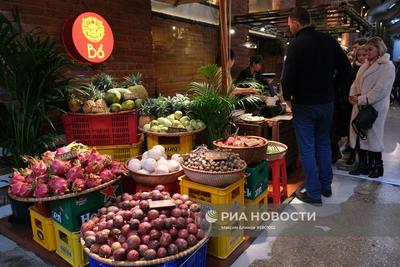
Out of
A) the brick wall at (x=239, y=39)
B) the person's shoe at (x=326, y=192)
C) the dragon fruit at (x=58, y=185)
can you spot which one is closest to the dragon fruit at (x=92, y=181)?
the dragon fruit at (x=58, y=185)

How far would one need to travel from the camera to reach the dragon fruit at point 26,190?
7.91 ft

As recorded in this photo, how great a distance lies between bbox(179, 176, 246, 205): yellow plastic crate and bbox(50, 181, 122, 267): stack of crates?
2.04ft

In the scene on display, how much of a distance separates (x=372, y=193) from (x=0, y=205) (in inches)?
167

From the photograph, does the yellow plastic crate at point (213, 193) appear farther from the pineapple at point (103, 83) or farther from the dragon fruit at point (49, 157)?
the pineapple at point (103, 83)

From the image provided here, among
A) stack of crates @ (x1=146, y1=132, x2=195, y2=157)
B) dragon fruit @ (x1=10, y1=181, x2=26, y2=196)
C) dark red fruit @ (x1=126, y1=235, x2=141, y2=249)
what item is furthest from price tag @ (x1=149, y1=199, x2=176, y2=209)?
stack of crates @ (x1=146, y1=132, x2=195, y2=157)

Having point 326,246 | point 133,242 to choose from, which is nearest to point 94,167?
point 133,242

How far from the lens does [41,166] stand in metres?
2.53

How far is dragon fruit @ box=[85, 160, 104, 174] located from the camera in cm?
256

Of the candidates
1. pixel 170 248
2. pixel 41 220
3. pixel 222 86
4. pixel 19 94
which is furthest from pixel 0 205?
pixel 222 86

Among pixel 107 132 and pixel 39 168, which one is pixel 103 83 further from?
pixel 39 168

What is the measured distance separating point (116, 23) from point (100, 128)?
5.98 feet

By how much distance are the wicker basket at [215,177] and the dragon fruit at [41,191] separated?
43.0 inches

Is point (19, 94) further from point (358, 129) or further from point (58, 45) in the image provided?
point (358, 129)

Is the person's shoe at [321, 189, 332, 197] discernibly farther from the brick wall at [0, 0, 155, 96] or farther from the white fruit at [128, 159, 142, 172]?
the brick wall at [0, 0, 155, 96]
